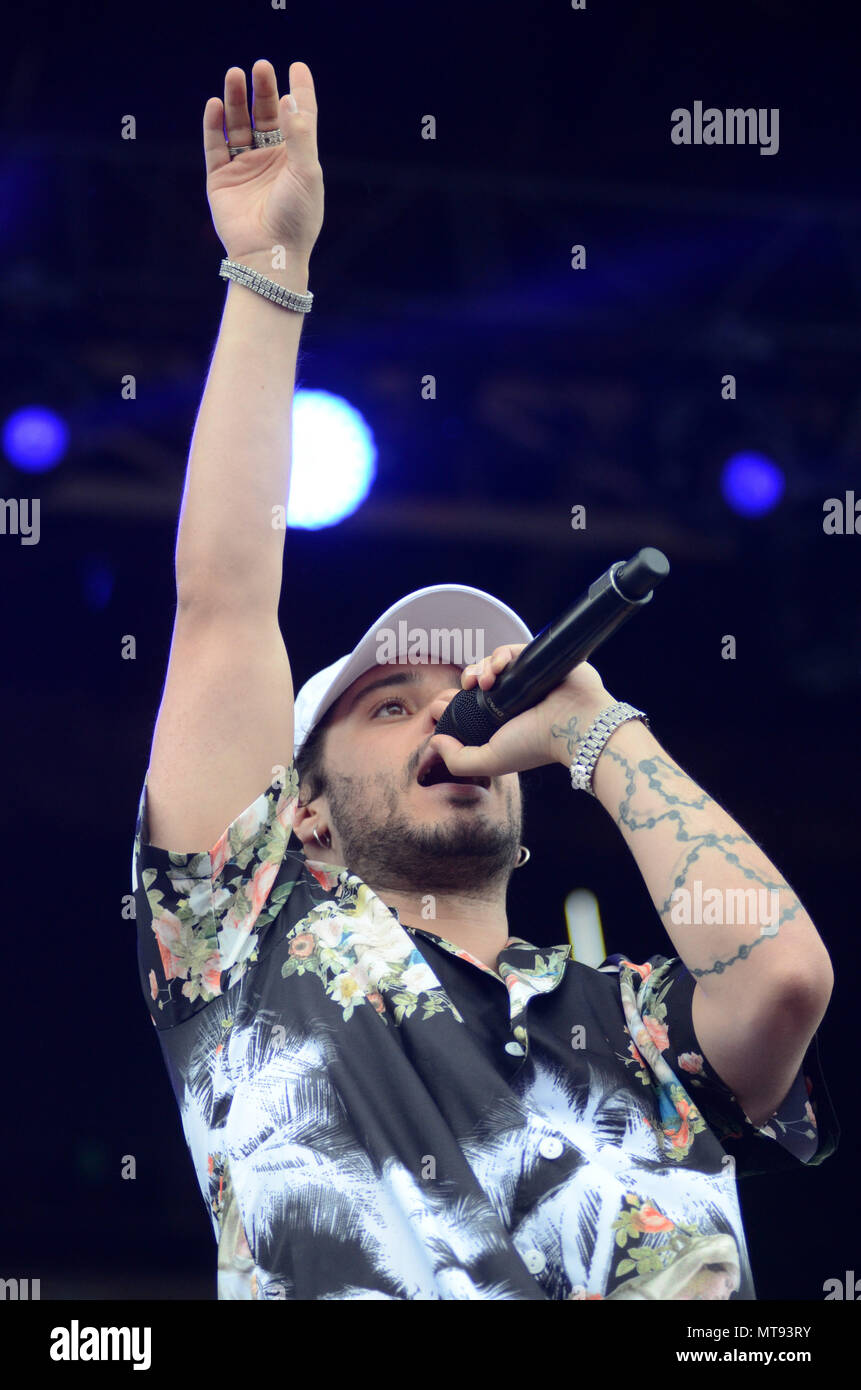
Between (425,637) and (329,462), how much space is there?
0.80 m

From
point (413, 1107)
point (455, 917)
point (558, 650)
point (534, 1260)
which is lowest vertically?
point (534, 1260)

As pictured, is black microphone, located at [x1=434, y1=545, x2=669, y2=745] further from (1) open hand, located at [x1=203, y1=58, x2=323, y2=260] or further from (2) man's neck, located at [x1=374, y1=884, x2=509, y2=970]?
(1) open hand, located at [x1=203, y1=58, x2=323, y2=260]

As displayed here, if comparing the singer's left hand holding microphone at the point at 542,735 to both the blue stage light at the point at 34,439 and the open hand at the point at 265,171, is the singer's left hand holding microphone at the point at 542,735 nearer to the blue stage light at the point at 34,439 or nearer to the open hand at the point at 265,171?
the open hand at the point at 265,171

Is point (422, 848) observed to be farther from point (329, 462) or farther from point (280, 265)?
point (329, 462)

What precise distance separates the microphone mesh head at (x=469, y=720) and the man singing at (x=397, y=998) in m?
0.02

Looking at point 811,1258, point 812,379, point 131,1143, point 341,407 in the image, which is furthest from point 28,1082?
point 812,379

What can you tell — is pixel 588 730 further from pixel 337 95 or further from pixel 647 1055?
pixel 337 95

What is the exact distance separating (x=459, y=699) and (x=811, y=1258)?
6.00 ft

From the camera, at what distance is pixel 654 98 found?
7.55 feet

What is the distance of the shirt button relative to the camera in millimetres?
1184

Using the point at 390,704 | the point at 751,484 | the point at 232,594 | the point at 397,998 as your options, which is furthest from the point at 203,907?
the point at 751,484

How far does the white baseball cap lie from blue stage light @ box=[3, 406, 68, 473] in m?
0.88

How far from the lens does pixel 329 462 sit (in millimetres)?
2355

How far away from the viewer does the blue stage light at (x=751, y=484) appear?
253 cm
